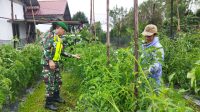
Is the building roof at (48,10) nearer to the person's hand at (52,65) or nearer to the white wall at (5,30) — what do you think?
the white wall at (5,30)

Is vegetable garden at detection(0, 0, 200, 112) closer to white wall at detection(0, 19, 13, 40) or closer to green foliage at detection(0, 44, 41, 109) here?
green foliage at detection(0, 44, 41, 109)

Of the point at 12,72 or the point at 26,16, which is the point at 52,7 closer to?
the point at 26,16

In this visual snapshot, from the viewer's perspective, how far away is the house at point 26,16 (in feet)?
68.0

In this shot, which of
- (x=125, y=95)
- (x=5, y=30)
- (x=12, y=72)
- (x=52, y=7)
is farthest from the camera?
(x=52, y=7)

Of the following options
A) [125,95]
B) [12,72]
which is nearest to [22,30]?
[12,72]

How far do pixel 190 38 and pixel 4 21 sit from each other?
15.2m

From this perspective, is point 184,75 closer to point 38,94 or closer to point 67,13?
point 38,94

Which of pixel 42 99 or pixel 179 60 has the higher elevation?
pixel 179 60

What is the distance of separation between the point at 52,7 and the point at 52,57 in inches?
1029

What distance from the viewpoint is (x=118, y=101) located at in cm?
332

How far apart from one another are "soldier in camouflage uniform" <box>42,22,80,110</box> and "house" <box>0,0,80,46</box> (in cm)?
935

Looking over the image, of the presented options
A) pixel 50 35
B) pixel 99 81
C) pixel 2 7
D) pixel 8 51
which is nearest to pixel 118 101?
pixel 99 81

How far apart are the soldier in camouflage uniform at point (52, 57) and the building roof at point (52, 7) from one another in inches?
949

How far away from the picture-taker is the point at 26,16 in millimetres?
27219
